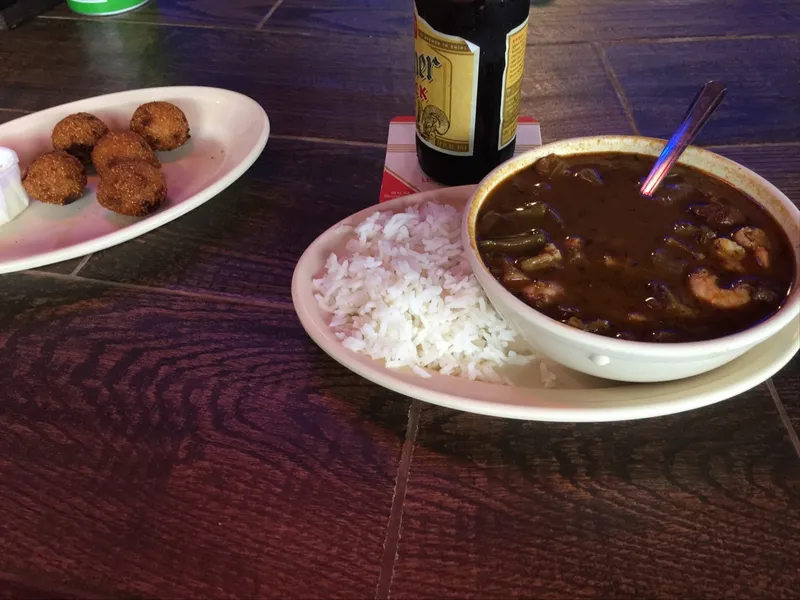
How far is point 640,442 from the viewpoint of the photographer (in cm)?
78

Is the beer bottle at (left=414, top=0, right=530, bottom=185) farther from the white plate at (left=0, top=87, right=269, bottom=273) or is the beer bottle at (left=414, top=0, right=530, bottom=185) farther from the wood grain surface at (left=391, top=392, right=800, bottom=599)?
the wood grain surface at (left=391, top=392, right=800, bottom=599)

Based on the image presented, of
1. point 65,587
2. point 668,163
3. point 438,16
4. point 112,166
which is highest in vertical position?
point 438,16

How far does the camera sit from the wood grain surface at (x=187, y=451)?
68 cm

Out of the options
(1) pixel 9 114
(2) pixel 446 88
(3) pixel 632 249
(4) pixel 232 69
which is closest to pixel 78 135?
(1) pixel 9 114

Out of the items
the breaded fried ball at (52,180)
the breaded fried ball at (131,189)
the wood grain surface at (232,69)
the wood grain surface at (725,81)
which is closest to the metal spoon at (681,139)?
the wood grain surface at (725,81)

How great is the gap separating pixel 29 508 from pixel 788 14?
2.08m

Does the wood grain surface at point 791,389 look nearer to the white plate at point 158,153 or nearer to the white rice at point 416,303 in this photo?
the white rice at point 416,303

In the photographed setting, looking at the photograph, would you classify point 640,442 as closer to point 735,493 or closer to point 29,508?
point 735,493

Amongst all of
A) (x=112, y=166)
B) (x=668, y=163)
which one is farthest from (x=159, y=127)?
(x=668, y=163)

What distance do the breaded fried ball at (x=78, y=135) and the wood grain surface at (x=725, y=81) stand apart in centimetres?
106

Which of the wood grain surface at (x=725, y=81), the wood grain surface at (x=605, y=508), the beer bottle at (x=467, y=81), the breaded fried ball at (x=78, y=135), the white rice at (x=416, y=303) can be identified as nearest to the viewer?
the wood grain surface at (x=605, y=508)

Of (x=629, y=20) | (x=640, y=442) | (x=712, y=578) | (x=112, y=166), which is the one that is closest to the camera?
(x=712, y=578)

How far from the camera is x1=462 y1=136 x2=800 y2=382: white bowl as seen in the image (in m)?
0.68

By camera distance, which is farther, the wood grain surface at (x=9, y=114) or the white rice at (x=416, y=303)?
the wood grain surface at (x=9, y=114)
